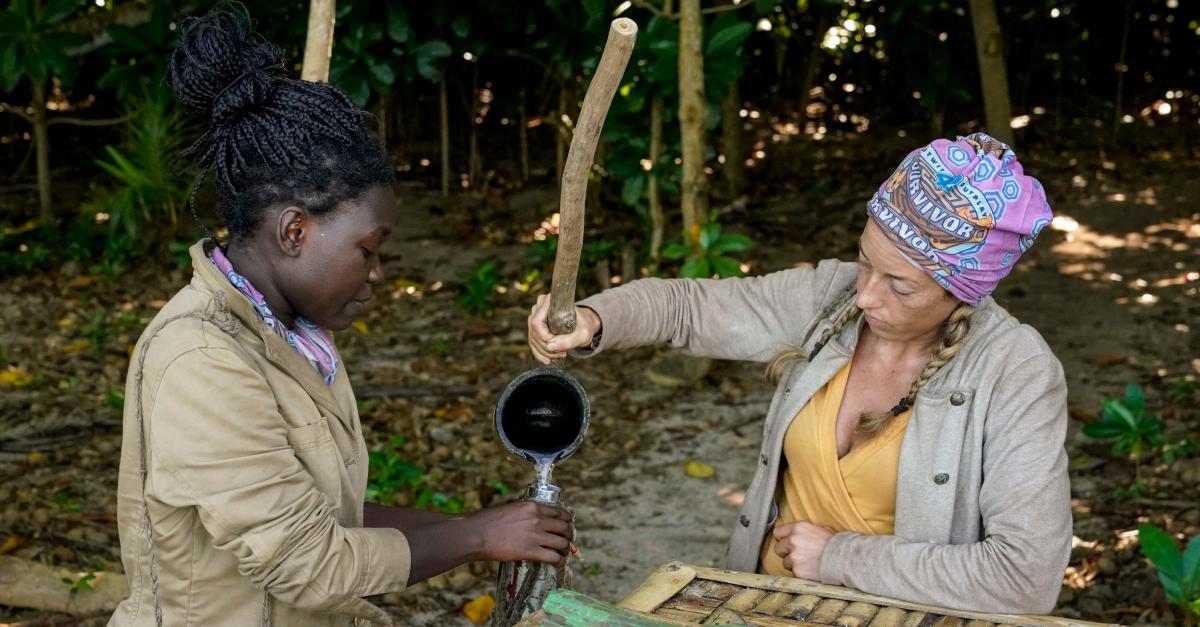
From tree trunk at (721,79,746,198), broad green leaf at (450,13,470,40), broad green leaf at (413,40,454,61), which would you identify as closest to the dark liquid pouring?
broad green leaf at (413,40,454,61)

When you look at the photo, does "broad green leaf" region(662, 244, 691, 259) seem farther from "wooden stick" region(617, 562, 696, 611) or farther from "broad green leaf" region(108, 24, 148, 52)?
"broad green leaf" region(108, 24, 148, 52)

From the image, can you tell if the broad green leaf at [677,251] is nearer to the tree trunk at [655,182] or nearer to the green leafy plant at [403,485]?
the tree trunk at [655,182]

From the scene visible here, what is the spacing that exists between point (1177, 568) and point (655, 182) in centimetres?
329

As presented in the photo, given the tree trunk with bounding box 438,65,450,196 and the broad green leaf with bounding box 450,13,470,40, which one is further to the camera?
the tree trunk with bounding box 438,65,450,196

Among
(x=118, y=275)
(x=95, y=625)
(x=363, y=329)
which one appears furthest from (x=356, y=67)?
(x=95, y=625)

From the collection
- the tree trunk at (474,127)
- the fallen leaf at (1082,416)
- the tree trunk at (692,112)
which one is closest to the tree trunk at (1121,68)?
the tree trunk at (474,127)

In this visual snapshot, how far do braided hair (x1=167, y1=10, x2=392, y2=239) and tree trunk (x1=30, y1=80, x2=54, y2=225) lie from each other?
5.60m

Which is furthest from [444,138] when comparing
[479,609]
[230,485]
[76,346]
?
[230,485]

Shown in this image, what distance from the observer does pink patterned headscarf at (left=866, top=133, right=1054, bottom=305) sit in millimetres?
2232

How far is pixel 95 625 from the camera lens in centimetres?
348

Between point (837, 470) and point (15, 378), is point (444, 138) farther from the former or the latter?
point (837, 470)

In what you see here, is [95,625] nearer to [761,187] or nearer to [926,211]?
[926,211]

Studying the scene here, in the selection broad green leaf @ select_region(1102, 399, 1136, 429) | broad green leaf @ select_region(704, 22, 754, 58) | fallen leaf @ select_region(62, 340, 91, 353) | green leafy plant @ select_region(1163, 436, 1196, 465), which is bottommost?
fallen leaf @ select_region(62, 340, 91, 353)

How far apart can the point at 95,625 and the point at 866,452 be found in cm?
234
